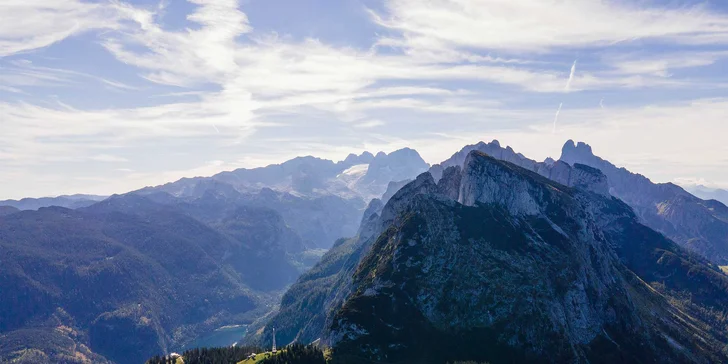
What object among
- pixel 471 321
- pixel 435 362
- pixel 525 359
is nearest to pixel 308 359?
pixel 435 362

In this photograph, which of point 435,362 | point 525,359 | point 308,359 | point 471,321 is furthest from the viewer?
point 471,321

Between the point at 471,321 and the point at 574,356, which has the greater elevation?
the point at 471,321

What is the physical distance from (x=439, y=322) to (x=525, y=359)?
35.8m

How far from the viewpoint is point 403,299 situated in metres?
200

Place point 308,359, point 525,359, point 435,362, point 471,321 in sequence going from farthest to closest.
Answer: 1. point 471,321
2. point 525,359
3. point 435,362
4. point 308,359

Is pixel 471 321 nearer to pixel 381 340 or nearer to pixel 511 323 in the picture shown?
pixel 511 323

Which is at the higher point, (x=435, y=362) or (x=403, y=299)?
(x=403, y=299)

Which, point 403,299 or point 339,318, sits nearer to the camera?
point 339,318

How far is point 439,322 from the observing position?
197000 mm

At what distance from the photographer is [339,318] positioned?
179750 millimetres

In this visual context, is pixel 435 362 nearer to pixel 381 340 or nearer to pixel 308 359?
pixel 381 340

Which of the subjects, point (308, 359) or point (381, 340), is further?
point (381, 340)

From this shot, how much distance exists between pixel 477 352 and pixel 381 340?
131 ft

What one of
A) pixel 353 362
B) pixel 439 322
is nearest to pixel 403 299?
pixel 439 322
